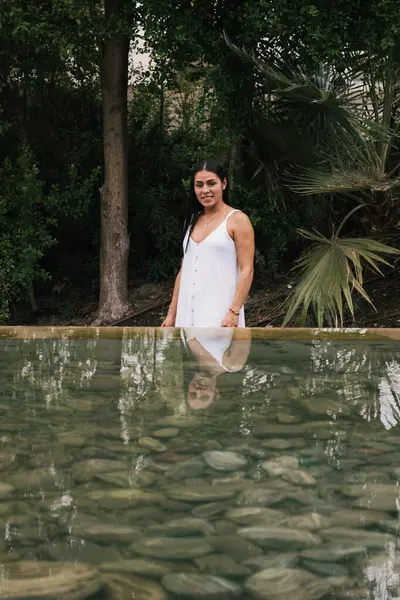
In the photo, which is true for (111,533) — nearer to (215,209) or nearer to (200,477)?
(200,477)

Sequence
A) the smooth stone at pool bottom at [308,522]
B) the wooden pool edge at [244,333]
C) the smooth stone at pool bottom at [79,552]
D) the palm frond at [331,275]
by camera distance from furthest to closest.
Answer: the palm frond at [331,275] → the wooden pool edge at [244,333] → the smooth stone at pool bottom at [308,522] → the smooth stone at pool bottom at [79,552]

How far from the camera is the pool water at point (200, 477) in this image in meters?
1.04

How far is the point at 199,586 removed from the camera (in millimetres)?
1001

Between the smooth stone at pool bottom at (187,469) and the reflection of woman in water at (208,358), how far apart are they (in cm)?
39

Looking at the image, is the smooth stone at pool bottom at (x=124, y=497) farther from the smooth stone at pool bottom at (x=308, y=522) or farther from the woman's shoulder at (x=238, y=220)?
the woman's shoulder at (x=238, y=220)

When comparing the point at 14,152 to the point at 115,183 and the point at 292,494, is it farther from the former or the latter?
the point at 292,494

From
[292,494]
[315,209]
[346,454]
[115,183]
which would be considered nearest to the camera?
[292,494]

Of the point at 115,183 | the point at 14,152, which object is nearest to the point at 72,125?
the point at 14,152

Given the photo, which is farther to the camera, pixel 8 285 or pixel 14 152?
pixel 14 152

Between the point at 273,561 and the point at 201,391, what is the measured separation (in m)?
1.02

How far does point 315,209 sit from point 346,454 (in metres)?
7.08

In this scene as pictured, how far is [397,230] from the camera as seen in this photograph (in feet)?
26.2

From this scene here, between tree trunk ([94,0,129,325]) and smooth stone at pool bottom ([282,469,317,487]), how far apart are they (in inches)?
351

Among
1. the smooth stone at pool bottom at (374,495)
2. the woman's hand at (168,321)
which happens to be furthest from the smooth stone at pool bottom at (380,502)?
the woman's hand at (168,321)
